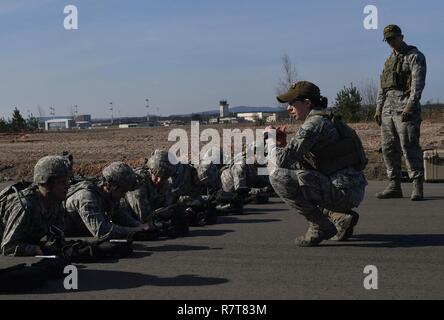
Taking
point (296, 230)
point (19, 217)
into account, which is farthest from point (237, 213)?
point (19, 217)

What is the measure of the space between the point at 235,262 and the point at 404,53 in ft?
18.9

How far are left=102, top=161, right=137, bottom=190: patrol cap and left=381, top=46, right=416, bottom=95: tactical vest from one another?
526 centimetres

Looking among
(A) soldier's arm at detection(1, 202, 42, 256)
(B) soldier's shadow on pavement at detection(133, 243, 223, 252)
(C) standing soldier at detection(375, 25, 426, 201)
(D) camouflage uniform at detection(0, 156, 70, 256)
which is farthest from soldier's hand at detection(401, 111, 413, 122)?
(A) soldier's arm at detection(1, 202, 42, 256)

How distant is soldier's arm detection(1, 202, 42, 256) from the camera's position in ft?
21.3

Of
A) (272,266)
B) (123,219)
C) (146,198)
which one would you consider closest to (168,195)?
(146,198)

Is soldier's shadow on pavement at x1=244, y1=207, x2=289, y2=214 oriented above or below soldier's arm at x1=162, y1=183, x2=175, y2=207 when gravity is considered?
below

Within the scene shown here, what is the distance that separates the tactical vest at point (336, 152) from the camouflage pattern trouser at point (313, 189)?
0.11 m

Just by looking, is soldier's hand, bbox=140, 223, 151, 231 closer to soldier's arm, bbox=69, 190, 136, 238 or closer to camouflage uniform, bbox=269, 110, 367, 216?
soldier's arm, bbox=69, 190, 136, 238

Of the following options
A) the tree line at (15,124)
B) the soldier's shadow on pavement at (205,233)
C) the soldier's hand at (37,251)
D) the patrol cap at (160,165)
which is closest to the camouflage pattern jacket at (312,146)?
the soldier's shadow on pavement at (205,233)

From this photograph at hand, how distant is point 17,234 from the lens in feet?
21.5

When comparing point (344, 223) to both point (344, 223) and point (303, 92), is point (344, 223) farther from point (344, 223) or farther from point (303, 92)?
point (303, 92)

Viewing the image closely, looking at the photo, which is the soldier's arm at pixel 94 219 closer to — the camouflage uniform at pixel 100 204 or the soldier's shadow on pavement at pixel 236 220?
the camouflage uniform at pixel 100 204

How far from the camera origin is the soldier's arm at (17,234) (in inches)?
255

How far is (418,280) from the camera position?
18.7 ft
